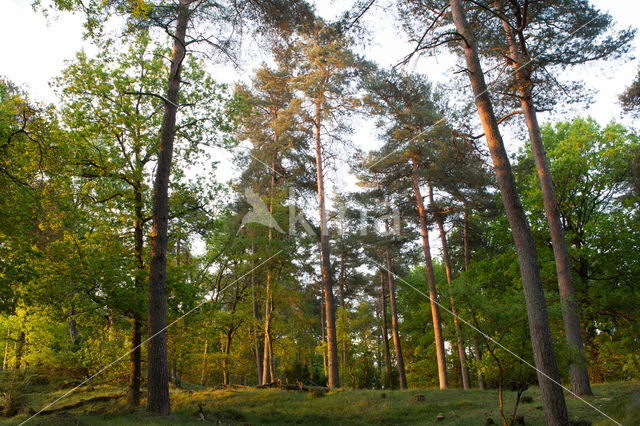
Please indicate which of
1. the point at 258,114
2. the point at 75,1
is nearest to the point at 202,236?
the point at 75,1

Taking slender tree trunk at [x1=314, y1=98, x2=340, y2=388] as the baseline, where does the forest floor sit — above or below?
below

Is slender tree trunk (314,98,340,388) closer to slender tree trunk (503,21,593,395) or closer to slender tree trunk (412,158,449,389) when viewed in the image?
slender tree trunk (412,158,449,389)

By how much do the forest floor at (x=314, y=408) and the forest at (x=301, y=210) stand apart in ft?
0.32

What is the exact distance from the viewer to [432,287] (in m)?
15.8

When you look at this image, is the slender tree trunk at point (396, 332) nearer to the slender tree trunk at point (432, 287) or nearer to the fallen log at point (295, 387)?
the slender tree trunk at point (432, 287)

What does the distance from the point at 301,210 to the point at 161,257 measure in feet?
33.0

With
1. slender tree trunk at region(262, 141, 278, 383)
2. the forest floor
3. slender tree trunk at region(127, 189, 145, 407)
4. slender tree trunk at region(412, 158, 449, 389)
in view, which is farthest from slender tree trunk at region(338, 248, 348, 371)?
slender tree trunk at region(127, 189, 145, 407)

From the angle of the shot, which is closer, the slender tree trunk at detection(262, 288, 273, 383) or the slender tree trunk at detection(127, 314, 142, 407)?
the slender tree trunk at detection(127, 314, 142, 407)

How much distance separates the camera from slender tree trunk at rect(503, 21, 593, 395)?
10.3 metres

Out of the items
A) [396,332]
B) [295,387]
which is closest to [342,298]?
[396,332]

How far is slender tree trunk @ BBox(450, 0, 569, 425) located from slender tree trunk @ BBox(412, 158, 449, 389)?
324 inches

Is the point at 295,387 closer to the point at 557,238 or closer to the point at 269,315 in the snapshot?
the point at 269,315

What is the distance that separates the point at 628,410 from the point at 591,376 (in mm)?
13424

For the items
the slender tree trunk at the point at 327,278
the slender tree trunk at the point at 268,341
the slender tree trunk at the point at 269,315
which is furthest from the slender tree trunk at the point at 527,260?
the slender tree trunk at the point at 268,341
